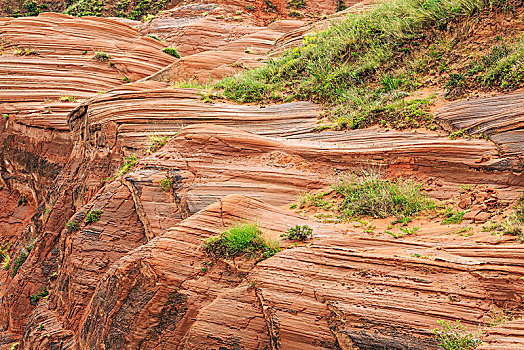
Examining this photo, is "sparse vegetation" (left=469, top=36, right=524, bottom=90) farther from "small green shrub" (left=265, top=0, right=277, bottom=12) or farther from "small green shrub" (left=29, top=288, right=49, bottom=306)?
"small green shrub" (left=265, top=0, right=277, bottom=12)

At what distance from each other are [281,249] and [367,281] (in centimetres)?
128

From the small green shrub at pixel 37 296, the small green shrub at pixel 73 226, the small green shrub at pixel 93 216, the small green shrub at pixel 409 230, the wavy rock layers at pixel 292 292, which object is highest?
the small green shrub at pixel 409 230

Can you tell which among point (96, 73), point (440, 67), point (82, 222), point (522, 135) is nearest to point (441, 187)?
point (522, 135)

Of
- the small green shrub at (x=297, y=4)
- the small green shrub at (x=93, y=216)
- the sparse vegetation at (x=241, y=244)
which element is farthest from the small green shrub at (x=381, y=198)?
the small green shrub at (x=297, y=4)

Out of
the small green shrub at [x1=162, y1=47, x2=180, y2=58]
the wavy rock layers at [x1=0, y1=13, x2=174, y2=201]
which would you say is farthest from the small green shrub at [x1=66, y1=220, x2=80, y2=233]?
the small green shrub at [x1=162, y1=47, x2=180, y2=58]

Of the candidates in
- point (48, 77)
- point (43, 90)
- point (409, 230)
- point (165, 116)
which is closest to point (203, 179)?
point (165, 116)

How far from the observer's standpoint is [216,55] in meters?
17.9

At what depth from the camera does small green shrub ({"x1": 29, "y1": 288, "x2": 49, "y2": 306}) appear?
10977 mm

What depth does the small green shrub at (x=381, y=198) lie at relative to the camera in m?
6.58

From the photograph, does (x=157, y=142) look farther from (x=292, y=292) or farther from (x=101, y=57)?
(x=101, y=57)

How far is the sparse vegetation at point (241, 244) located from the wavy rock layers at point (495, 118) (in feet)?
12.3

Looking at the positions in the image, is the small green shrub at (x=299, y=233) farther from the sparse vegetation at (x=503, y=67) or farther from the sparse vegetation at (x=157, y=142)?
the sparse vegetation at (x=157, y=142)

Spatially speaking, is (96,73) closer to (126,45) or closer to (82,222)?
(126,45)

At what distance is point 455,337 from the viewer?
4.26m
